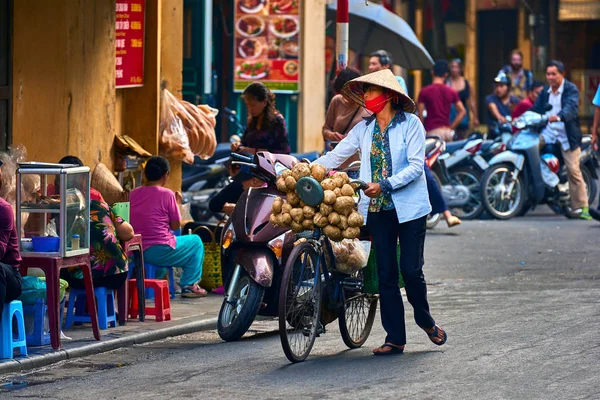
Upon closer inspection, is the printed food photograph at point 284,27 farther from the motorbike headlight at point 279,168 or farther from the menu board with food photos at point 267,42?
the motorbike headlight at point 279,168

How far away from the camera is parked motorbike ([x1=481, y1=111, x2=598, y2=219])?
18.9 metres

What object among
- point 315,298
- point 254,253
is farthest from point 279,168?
point 315,298

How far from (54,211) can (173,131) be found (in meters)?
3.90

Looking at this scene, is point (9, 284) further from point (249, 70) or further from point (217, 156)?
point (249, 70)

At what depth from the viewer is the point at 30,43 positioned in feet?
38.6

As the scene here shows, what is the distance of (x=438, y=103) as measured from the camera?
67.0ft

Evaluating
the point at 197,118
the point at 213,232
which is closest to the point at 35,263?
the point at 213,232

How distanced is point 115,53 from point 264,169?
12.1 ft

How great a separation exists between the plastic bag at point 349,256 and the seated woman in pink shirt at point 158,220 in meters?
2.35

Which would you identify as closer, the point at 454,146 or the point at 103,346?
the point at 103,346

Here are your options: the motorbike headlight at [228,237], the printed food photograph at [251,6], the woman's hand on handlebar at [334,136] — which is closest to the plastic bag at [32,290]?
the motorbike headlight at [228,237]

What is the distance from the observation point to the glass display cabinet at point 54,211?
9641 mm

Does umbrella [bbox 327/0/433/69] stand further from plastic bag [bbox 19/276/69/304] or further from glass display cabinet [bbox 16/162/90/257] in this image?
plastic bag [bbox 19/276/69/304]

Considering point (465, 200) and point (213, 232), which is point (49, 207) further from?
point (465, 200)
